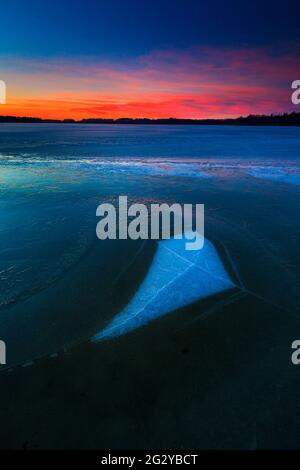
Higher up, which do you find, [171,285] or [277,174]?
[277,174]

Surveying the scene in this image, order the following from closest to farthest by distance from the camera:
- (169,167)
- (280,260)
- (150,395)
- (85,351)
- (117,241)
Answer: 1. (150,395)
2. (85,351)
3. (280,260)
4. (117,241)
5. (169,167)

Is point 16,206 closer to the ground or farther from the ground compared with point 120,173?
closer to the ground

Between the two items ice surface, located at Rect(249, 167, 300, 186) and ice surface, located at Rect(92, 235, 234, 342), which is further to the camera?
ice surface, located at Rect(249, 167, 300, 186)

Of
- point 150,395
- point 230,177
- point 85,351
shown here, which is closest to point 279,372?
point 150,395

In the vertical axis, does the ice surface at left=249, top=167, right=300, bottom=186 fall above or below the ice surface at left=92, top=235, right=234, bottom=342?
above

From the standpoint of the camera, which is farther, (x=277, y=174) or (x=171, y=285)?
(x=277, y=174)

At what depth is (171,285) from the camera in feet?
16.8

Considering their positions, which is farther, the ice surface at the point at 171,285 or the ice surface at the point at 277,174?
the ice surface at the point at 277,174

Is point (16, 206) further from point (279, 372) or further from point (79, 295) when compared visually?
point (279, 372)

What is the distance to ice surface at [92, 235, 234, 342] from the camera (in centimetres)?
430

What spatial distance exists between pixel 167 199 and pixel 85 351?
8.70 meters

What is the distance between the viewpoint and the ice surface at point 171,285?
14.1ft

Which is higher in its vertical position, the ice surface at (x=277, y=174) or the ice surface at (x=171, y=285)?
the ice surface at (x=277, y=174)

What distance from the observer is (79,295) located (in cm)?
494
